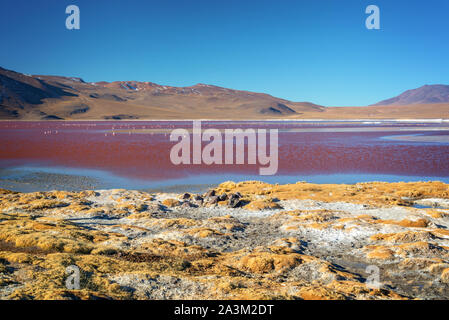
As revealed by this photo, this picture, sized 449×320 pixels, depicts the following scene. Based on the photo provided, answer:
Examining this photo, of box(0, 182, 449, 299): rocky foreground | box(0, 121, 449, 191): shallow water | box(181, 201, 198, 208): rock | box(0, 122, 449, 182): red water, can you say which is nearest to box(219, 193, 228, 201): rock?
box(0, 182, 449, 299): rocky foreground

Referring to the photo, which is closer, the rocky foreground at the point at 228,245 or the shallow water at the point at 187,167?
the rocky foreground at the point at 228,245

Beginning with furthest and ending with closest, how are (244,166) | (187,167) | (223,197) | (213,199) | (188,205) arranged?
1. (244,166)
2. (187,167)
3. (223,197)
4. (213,199)
5. (188,205)

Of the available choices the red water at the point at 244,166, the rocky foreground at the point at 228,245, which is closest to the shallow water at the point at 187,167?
the red water at the point at 244,166

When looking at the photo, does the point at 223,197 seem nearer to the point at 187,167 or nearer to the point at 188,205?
the point at 188,205

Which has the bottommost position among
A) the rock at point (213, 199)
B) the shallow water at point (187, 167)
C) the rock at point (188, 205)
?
the rock at point (188, 205)

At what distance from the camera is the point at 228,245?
9.66 meters

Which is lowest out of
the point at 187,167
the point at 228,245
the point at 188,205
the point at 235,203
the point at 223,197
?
the point at 228,245

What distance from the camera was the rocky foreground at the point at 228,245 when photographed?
20.1 ft

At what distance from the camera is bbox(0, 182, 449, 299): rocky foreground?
614 centimetres

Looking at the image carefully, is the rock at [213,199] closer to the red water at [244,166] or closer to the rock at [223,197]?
the rock at [223,197]

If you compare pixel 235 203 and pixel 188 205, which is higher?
pixel 235 203

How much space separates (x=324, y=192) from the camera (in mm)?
15875

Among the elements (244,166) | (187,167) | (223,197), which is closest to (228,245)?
(223,197)
